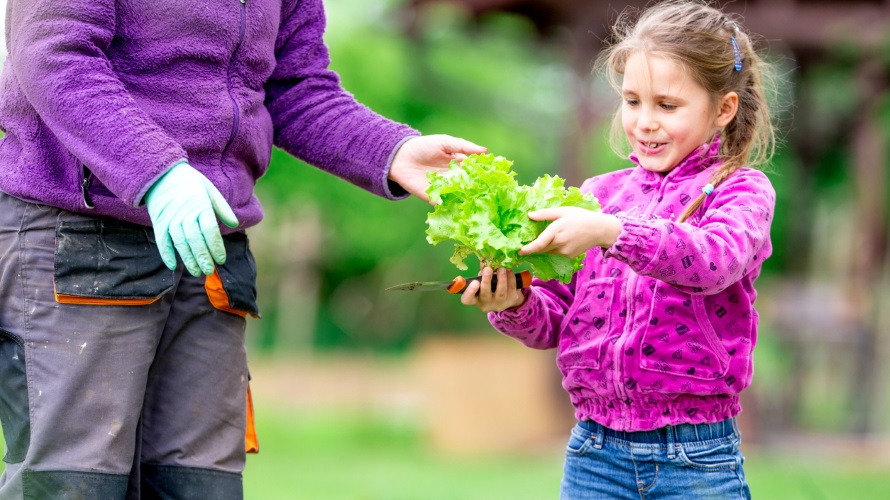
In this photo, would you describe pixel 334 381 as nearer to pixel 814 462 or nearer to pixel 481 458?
pixel 481 458

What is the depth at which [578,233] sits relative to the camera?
2518 millimetres

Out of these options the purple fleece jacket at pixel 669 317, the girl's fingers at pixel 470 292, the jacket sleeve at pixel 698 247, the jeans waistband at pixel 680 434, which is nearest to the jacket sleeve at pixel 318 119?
the girl's fingers at pixel 470 292

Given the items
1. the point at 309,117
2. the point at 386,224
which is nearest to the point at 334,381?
the point at 386,224

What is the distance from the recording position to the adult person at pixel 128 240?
2484 millimetres

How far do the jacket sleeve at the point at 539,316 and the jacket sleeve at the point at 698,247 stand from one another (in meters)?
0.40

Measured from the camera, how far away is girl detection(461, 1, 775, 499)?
274 cm

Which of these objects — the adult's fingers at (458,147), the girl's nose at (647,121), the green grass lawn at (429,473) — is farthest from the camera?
the green grass lawn at (429,473)

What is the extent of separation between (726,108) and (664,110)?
7.7 inches

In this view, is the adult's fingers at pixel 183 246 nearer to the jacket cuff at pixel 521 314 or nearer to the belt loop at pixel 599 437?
the jacket cuff at pixel 521 314

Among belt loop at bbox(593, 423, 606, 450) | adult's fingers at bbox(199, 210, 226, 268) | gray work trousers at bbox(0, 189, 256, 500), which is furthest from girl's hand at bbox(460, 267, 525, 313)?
gray work trousers at bbox(0, 189, 256, 500)

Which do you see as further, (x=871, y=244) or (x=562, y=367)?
(x=871, y=244)

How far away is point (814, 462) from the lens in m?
8.48

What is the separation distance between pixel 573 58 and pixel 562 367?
6.65m

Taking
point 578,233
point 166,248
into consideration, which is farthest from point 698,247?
point 166,248
